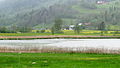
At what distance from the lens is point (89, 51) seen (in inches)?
1543

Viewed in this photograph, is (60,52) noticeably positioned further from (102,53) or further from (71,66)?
(71,66)

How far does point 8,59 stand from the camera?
98.6 ft

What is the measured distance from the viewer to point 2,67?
969 inches

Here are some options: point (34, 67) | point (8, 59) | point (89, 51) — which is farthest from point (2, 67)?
point (89, 51)

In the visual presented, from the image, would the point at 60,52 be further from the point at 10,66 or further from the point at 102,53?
the point at 10,66

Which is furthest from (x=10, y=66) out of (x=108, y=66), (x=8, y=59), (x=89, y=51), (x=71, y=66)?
(x=89, y=51)

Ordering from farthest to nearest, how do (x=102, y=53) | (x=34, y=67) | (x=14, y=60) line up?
(x=102, y=53)
(x=14, y=60)
(x=34, y=67)

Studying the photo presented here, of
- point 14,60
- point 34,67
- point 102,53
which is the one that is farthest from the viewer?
point 102,53

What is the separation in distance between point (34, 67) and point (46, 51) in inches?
613

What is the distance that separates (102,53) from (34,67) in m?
17.3

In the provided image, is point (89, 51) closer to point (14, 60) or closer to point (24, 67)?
point (14, 60)

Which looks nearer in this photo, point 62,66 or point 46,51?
point 62,66

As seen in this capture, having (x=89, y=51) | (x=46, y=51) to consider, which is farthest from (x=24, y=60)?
(x=89, y=51)

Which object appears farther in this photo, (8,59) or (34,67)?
(8,59)
